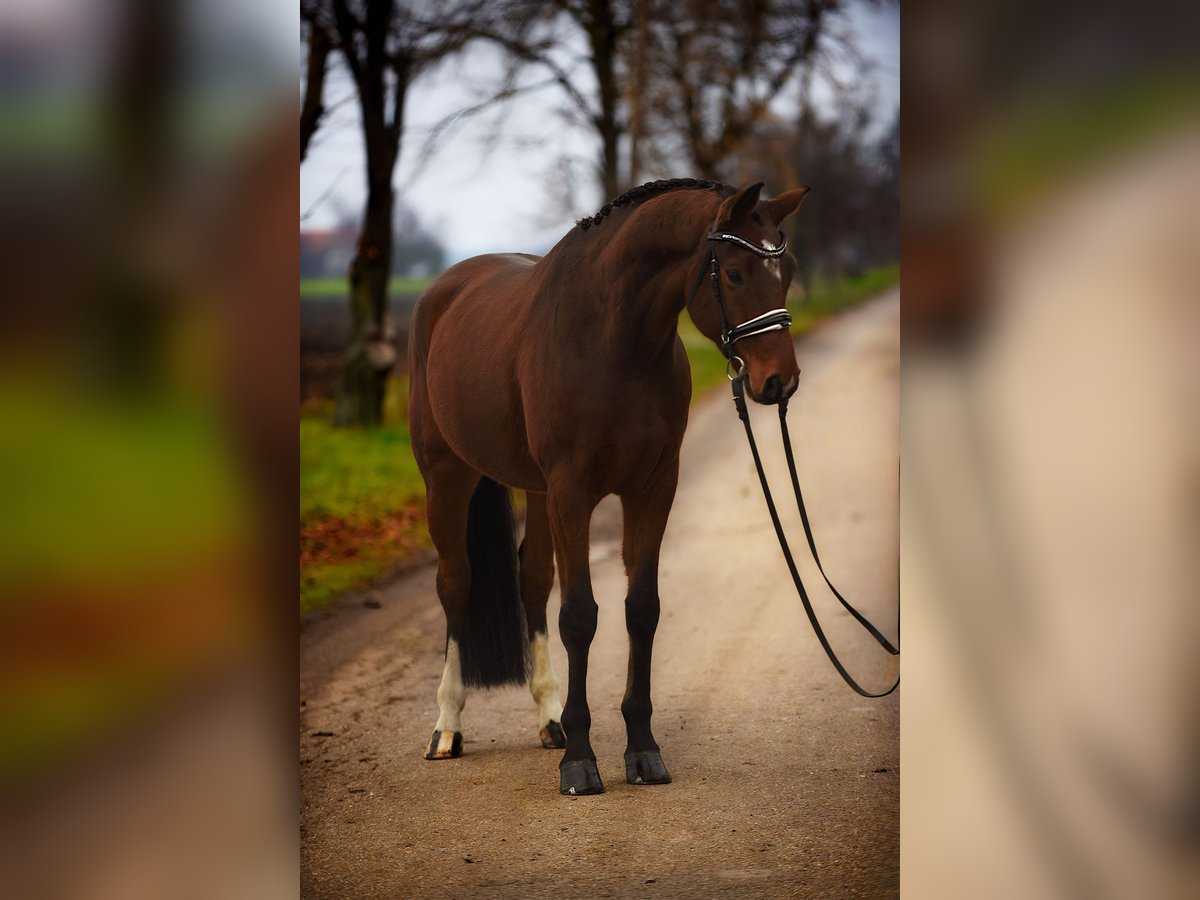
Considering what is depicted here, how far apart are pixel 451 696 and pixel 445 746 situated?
159mm

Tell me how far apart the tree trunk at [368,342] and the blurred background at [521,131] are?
1cm

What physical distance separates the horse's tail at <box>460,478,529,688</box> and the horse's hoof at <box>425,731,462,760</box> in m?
0.18

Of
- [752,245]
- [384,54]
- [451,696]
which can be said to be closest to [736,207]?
[752,245]

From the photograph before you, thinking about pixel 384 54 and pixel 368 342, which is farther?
pixel 368 342

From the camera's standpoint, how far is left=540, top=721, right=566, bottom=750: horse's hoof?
3.32 metres

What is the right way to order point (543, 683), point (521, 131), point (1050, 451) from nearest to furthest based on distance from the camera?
1. point (1050, 451)
2. point (543, 683)
3. point (521, 131)

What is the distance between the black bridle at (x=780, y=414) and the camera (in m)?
2.87

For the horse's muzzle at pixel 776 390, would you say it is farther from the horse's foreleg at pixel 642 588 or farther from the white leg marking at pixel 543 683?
the white leg marking at pixel 543 683

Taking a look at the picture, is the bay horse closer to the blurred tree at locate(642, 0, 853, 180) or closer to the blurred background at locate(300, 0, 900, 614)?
the blurred background at locate(300, 0, 900, 614)

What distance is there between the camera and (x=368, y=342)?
12.2ft

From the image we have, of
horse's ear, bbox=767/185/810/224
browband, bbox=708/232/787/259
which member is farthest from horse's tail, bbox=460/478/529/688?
horse's ear, bbox=767/185/810/224

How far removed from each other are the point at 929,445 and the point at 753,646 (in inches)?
42.6

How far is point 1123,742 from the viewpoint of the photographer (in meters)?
2.44

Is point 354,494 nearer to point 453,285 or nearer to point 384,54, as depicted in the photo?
point 453,285
